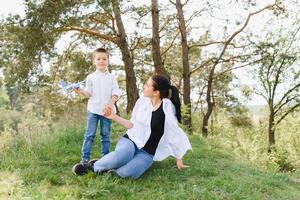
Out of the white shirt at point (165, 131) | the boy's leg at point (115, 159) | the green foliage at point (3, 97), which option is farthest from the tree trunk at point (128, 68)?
the green foliage at point (3, 97)

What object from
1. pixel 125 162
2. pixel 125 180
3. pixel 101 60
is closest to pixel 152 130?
pixel 125 162

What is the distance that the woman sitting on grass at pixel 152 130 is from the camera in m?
5.75

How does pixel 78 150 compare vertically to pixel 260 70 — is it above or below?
below

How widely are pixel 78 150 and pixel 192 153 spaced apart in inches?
79.3

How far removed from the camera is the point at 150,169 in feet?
20.6

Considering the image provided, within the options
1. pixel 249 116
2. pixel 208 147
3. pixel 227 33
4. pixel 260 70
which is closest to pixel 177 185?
pixel 208 147

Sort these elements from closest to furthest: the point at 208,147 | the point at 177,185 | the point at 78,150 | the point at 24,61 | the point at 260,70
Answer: the point at 177,185
the point at 78,150
the point at 208,147
the point at 24,61
the point at 260,70

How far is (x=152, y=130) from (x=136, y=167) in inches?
24.7

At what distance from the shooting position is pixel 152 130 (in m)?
6.04

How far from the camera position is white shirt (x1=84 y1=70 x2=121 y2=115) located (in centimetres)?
604

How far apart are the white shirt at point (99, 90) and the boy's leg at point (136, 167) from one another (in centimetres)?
83

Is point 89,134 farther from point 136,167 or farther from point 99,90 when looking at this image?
point 136,167

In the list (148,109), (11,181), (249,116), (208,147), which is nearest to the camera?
(11,181)

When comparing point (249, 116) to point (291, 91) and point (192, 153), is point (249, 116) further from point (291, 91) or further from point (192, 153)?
point (192, 153)
